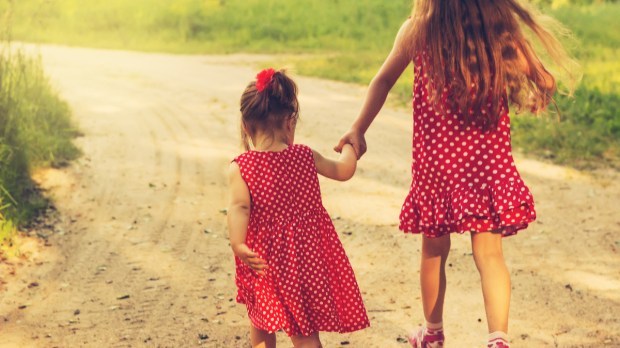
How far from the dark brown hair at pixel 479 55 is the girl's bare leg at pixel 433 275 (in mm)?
624

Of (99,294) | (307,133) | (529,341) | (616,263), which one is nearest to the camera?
(529,341)

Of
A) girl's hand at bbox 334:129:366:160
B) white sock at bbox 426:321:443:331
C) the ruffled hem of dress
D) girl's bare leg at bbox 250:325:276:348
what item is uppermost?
girl's hand at bbox 334:129:366:160

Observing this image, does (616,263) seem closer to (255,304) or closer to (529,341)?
(529,341)

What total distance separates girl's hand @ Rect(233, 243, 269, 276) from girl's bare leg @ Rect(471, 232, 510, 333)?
34.9 inches

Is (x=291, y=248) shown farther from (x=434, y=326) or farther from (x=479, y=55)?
(x=479, y=55)

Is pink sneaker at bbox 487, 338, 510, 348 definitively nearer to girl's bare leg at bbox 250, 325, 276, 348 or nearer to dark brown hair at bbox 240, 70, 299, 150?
girl's bare leg at bbox 250, 325, 276, 348

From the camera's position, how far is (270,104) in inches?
133

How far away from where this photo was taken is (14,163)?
7.22 m

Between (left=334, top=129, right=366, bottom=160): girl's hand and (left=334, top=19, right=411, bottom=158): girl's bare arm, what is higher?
(left=334, top=19, right=411, bottom=158): girl's bare arm

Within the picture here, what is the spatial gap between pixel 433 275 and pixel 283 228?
85cm

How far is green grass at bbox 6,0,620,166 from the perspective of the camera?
672 inches

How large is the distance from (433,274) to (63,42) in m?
18.5

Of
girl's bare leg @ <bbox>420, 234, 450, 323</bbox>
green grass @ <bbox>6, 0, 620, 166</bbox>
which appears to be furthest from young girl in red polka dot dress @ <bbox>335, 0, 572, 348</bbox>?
green grass @ <bbox>6, 0, 620, 166</bbox>

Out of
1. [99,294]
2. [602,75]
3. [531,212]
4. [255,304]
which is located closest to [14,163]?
[99,294]
